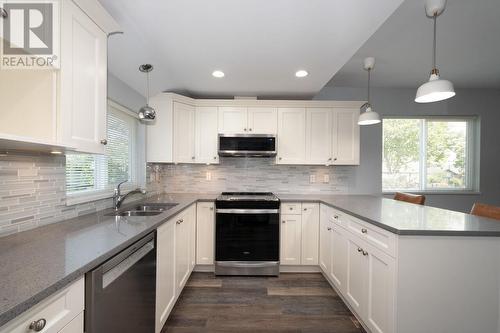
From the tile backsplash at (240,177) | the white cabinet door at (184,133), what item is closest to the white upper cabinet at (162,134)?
the white cabinet door at (184,133)

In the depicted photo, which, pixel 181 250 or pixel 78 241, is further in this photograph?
pixel 181 250

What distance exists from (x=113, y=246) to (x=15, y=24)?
1005 mm

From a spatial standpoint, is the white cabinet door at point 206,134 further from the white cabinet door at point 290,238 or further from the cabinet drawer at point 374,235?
the cabinet drawer at point 374,235

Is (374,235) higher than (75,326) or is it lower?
higher

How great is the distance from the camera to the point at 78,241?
3.61 ft

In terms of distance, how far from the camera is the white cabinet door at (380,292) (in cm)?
140

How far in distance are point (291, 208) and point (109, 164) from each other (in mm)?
2032

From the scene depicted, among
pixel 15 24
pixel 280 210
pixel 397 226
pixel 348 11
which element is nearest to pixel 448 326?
pixel 397 226

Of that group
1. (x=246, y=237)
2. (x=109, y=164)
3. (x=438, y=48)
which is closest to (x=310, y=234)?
(x=246, y=237)

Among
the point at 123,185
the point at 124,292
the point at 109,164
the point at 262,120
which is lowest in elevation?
the point at 124,292

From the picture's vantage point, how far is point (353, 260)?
1.90 metres

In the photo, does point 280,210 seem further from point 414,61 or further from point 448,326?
point 414,61

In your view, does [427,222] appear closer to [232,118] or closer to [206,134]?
[232,118]

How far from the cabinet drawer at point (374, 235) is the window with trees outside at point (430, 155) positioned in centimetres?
216
